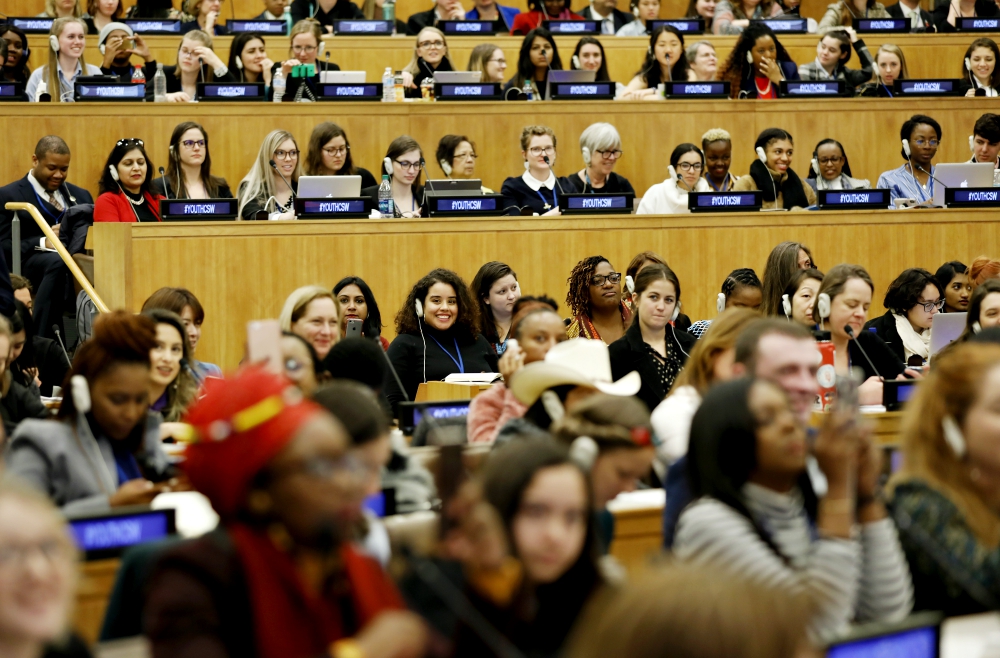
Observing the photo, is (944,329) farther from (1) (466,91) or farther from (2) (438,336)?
(1) (466,91)

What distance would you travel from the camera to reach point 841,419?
1.90m

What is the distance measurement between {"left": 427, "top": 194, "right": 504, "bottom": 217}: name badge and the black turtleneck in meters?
1.09

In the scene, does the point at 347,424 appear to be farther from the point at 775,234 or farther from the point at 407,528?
the point at 775,234

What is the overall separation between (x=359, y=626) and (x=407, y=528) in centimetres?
37

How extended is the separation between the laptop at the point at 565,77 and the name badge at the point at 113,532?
5.75 meters

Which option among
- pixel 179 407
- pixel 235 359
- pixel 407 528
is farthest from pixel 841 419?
pixel 235 359

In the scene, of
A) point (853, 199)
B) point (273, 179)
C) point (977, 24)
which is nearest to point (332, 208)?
point (273, 179)

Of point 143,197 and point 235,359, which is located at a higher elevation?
point 143,197

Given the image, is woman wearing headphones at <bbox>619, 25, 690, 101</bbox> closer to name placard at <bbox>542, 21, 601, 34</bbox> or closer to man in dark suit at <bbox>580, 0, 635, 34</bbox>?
name placard at <bbox>542, 21, 601, 34</bbox>

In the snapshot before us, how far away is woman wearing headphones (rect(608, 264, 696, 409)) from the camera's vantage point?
4719 mm

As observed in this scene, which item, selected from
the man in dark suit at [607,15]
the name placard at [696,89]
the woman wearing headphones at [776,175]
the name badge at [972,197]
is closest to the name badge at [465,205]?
the woman wearing headphones at [776,175]

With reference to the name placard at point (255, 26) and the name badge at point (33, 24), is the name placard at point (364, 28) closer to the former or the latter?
the name placard at point (255, 26)

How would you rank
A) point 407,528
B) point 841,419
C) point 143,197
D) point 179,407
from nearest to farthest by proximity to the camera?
point 407,528 < point 841,419 < point 179,407 < point 143,197

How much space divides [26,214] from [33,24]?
2.33 meters
